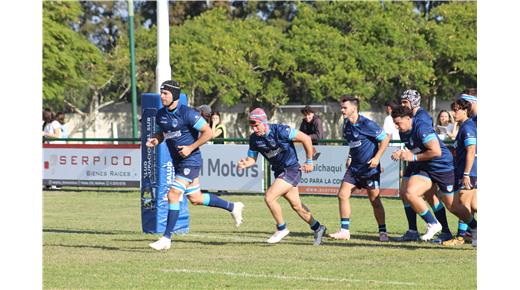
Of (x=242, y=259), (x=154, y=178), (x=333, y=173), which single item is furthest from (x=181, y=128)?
(x=333, y=173)

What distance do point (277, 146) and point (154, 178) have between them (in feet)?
8.74

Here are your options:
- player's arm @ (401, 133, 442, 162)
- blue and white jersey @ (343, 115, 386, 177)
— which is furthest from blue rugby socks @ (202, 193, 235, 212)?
player's arm @ (401, 133, 442, 162)

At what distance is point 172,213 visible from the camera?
14312 mm

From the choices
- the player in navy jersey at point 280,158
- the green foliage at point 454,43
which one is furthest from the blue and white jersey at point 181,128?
the green foliage at point 454,43

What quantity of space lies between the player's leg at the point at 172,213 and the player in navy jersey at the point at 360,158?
235cm

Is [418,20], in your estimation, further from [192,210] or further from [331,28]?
[192,210]

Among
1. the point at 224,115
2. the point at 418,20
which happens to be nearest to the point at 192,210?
the point at 418,20

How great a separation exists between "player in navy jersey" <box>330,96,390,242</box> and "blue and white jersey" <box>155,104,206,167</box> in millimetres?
2138

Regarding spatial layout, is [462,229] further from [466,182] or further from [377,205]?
[466,182]

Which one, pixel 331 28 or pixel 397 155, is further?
pixel 331 28

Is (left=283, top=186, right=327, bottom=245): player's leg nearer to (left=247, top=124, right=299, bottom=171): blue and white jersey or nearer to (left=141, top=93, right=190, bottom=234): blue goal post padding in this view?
(left=247, top=124, right=299, bottom=171): blue and white jersey
